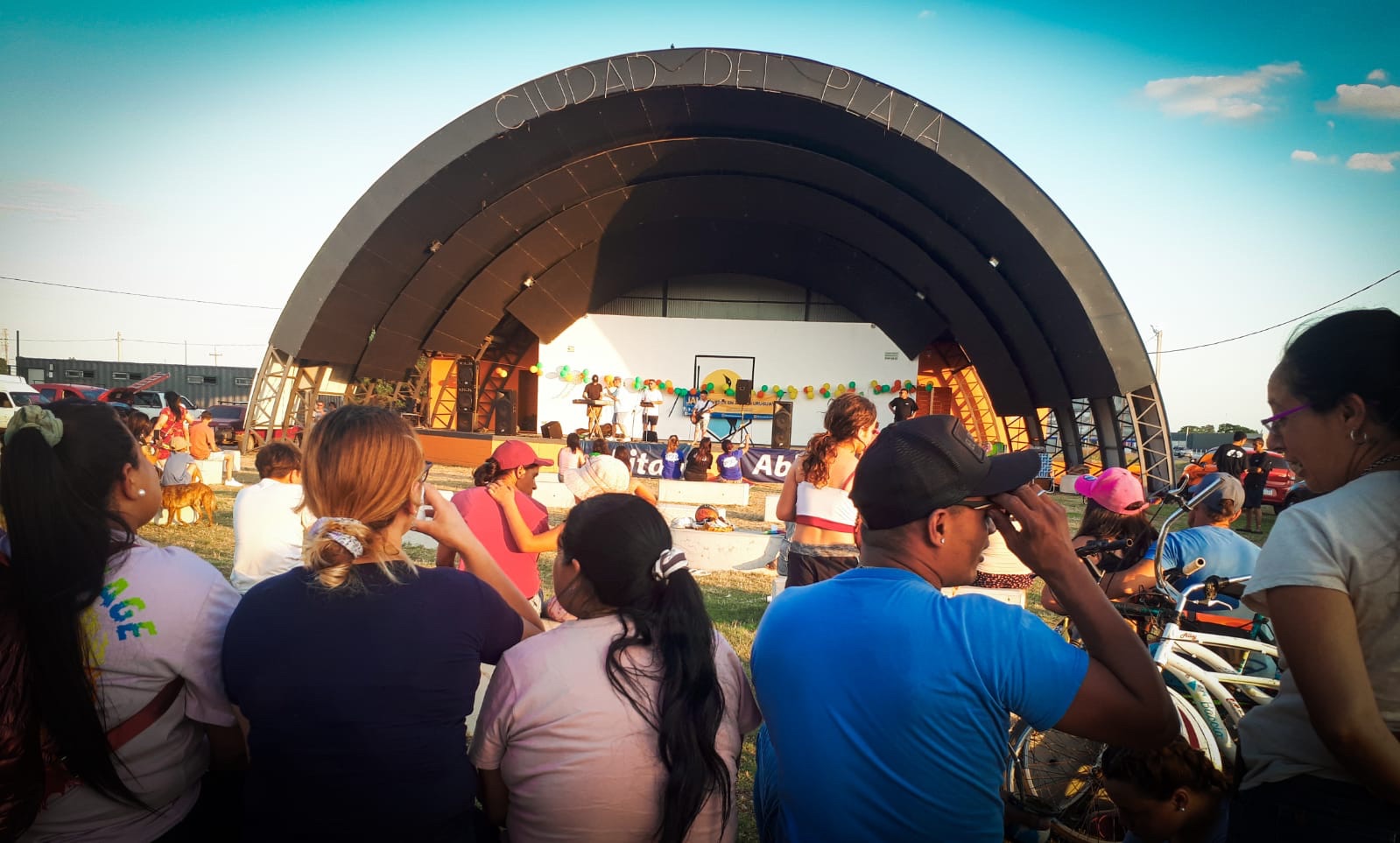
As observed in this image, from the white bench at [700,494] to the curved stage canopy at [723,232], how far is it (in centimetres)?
729

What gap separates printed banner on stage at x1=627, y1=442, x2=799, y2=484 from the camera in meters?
17.7

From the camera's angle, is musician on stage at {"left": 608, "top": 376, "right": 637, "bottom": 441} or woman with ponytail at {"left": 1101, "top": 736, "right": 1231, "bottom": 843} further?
musician on stage at {"left": 608, "top": 376, "right": 637, "bottom": 441}

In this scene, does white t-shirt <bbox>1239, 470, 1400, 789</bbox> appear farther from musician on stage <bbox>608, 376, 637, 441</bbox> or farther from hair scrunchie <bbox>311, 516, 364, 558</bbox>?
musician on stage <bbox>608, 376, 637, 441</bbox>

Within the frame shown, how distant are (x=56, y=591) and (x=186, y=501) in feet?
28.1

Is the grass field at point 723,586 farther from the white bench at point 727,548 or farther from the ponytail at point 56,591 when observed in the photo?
the ponytail at point 56,591

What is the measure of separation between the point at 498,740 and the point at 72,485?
1111mm

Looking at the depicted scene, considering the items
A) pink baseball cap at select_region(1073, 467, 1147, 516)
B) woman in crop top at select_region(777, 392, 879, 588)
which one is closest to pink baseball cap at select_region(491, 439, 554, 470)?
woman in crop top at select_region(777, 392, 879, 588)

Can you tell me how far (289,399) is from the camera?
60.1ft

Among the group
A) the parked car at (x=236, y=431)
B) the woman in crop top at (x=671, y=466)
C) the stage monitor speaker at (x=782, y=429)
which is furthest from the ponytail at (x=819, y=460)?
the stage monitor speaker at (x=782, y=429)

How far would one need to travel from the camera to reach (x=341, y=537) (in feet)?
5.36

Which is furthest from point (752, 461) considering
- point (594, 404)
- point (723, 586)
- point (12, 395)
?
point (12, 395)

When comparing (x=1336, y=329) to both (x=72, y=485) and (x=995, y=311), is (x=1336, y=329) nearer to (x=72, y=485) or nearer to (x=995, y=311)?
(x=72, y=485)

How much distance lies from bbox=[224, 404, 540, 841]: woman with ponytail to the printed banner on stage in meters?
15.9

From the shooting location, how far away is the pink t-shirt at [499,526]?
3426 mm
